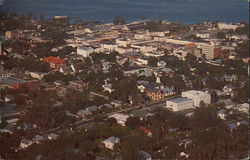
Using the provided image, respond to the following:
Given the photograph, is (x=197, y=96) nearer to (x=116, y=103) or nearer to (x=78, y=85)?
(x=116, y=103)

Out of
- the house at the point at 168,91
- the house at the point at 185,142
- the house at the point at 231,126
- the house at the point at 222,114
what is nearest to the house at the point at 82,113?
the house at the point at 168,91

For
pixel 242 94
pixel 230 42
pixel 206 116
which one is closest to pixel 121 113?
pixel 206 116

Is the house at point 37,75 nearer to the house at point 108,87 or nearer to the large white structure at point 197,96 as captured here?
the house at point 108,87

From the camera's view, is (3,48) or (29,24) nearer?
(3,48)

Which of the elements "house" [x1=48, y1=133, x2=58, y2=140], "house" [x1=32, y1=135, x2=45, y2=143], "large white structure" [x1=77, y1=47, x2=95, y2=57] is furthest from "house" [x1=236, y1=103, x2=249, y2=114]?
"large white structure" [x1=77, y1=47, x2=95, y2=57]

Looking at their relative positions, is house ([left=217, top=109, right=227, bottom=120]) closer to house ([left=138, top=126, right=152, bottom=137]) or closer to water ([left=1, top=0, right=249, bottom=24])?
house ([left=138, top=126, right=152, bottom=137])

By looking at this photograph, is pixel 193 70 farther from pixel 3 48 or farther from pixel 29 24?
pixel 29 24

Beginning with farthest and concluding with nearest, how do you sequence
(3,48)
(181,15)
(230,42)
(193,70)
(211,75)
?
(181,15), (230,42), (3,48), (193,70), (211,75)
